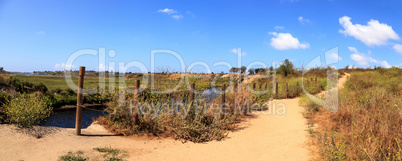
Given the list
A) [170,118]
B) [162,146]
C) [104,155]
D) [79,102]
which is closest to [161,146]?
[162,146]

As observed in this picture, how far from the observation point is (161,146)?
20.4 feet

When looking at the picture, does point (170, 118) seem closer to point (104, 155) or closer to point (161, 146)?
point (161, 146)

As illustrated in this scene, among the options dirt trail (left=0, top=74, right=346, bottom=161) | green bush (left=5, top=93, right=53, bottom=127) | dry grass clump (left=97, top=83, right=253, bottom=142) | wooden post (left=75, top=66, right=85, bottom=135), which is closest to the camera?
dirt trail (left=0, top=74, right=346, bottom=161)

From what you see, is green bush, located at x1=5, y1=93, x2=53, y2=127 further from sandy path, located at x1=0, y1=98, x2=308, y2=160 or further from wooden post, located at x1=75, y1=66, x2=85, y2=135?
wooden post, located at x1=75, y1=66, x2=85, y2=135

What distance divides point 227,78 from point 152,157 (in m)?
8.78

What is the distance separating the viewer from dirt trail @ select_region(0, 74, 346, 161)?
17.2 feet

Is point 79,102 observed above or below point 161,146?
above

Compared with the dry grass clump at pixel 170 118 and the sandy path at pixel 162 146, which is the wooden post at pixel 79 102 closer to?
the sandy path at pixel 162 146

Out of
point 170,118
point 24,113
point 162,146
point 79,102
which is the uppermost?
point 79,102

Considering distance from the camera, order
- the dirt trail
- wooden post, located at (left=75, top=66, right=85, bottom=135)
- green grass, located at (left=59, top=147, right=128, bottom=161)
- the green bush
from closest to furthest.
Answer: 1. green grass, located at (left=59, top=147, right=128, bottom=161)
2. the dirt trail
3. the green bush
4. wooden post, located at (left=75, top=66, right=85, bottom=135)

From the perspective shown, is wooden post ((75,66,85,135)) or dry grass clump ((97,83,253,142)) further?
dry grass clump ((97,83,253,142))

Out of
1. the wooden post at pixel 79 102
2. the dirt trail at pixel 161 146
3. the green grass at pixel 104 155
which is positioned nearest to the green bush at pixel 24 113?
the dirt trail at pixel 161 146

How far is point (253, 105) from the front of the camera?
11.4 m

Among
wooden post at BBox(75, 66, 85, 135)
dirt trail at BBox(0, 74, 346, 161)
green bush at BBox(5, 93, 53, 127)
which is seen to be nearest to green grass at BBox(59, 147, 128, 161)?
dirt trail at BBox(0, 74, 346, 161)
